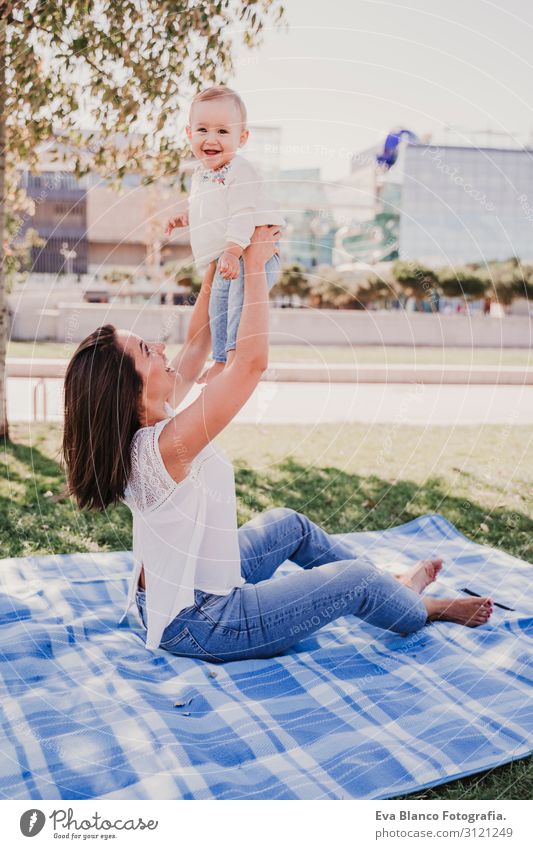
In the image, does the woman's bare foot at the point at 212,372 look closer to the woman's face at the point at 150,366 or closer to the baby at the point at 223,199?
the baby at the point at 223,199

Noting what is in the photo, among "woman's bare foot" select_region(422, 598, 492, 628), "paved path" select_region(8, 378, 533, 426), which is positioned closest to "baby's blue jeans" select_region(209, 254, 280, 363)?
"woman's bare foot" select_region(422, 598, 492, 628)

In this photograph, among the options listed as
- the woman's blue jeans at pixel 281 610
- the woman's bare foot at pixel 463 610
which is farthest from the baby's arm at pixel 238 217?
the woman's bare foot at pixel 463 610

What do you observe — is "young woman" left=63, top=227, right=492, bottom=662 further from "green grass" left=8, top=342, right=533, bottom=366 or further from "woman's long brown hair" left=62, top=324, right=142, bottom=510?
"green grass" left=8, top=342, right=533, bottom=366

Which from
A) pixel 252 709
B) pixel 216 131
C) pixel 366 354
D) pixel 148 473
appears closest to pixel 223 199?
pixel 216 131

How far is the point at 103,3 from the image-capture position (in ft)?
19.9

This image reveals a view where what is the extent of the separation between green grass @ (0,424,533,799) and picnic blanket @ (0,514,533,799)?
1.32 meters

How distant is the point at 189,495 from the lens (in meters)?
3.06

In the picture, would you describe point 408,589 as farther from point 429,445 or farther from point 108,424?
point 429,445

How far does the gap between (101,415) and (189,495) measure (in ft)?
1.39

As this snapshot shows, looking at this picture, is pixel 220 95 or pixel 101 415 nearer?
pixel 101 415

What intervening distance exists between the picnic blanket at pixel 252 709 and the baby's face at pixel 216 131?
6.53 ft

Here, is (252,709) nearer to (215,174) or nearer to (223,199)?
(223,199)
